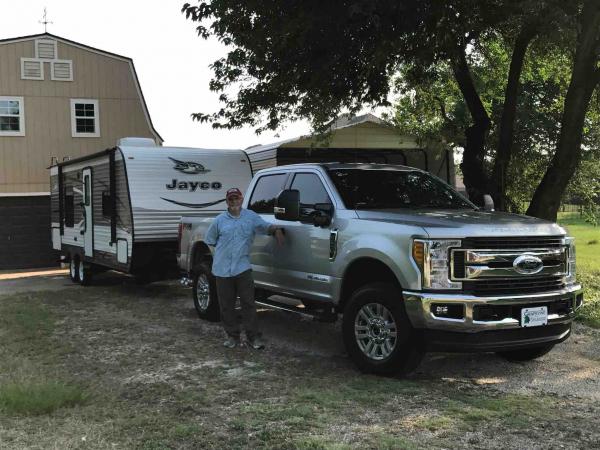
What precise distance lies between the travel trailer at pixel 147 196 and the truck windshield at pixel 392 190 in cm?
469

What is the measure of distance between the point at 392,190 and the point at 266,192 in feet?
5.77

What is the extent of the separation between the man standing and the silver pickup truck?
0.34m

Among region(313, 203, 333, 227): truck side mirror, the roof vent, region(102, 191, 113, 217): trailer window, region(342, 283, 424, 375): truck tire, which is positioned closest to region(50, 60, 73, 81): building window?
the roof vent

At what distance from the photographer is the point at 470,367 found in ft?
21.0

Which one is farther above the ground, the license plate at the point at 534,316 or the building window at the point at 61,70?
the building window at the point at 61,70

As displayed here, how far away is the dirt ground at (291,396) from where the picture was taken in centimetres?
438

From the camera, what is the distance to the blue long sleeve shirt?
279 inches

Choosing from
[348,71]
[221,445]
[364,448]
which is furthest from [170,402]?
[348,71]

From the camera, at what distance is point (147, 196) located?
36.0ft

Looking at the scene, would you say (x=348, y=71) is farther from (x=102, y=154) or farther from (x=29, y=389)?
(x=29, y=389)

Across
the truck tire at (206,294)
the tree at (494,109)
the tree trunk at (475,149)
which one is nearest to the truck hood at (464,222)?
the truck tire at (206,294)

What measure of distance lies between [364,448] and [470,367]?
102 inches

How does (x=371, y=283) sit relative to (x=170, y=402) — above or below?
above

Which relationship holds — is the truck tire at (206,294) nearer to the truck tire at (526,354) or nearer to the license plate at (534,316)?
the truck tire at (526,354)
